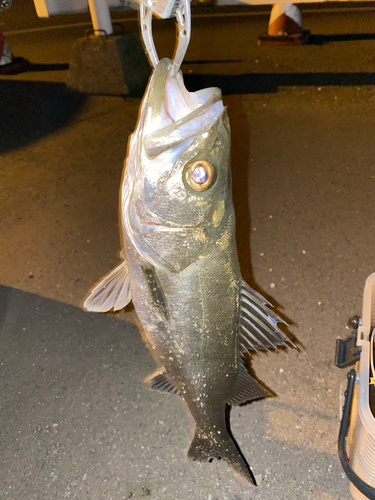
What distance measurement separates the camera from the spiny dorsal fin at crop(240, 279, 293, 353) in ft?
4.22

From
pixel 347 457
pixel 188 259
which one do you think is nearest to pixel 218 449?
pixel 347 457

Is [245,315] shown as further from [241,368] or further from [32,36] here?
[32,36]

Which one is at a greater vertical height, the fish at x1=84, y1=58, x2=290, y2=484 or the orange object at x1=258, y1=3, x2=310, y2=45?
the orange object at x1=258, y1=3, x2=310, y2=45

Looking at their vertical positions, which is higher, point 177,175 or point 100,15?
point 100,15

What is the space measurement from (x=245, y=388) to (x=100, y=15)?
5744 mm

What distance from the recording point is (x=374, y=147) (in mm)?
3965

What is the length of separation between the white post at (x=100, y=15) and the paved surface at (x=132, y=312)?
1.41 metres

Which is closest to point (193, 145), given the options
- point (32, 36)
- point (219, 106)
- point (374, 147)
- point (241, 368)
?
point (219, 106)

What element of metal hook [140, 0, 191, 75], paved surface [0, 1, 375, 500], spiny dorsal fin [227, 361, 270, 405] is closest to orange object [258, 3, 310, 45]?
paved surface [0, 1, 375, 500]

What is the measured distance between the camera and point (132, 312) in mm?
2561

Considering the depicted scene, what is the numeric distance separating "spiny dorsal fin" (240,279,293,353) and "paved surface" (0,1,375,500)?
93 cm

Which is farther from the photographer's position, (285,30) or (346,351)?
(285,30)

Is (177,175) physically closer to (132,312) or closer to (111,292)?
(111,292)

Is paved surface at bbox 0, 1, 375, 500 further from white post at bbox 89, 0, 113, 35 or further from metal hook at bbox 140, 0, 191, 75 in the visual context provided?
metal hook at bbox 140, 0, 191, 75
